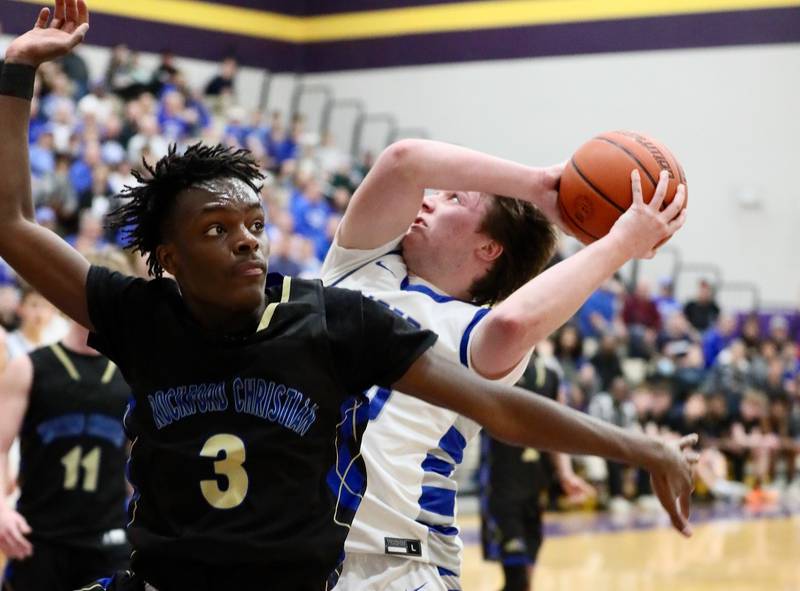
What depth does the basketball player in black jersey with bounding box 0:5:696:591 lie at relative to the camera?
2.50 metres

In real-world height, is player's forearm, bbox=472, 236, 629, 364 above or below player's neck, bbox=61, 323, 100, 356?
above

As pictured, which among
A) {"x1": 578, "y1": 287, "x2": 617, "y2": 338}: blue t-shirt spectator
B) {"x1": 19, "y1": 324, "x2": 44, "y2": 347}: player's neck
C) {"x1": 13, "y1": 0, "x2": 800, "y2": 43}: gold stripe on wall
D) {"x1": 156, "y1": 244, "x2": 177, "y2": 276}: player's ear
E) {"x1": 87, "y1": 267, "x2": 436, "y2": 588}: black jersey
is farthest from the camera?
{"x1": 13, "y1": 0, "x2": 800, "y2": 43}: gold stripe on wall

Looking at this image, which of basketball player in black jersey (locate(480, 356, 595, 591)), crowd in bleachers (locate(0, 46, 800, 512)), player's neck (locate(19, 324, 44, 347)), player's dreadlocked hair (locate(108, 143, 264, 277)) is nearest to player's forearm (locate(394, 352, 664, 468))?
player's dreadlocked hair (locate(108, 143, 264, 277))

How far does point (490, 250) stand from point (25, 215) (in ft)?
3.98

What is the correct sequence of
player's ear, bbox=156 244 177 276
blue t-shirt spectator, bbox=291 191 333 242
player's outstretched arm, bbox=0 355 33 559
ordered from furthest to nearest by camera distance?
blue t-shirt spectator, bbox=291 191 333 242
player's outstretched arm, bbox=0 355 33 559
player's ear, bbox=156 244 177 276

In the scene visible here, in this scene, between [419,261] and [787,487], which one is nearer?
[419,261]

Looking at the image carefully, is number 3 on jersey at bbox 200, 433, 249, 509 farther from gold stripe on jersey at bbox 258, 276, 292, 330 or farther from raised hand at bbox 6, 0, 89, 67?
raised hand at bbox 6, 0, 89, 67

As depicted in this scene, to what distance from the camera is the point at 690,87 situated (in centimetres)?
1891

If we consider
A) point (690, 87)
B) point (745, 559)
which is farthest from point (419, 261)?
point (690, 87)

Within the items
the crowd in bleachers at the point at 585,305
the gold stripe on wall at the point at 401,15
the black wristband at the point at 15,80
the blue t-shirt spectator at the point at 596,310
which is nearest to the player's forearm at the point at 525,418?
the black wristband at the point at 15,80

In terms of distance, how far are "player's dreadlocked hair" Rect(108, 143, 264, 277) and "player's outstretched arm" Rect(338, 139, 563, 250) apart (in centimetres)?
45

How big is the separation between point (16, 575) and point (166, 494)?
254 cm

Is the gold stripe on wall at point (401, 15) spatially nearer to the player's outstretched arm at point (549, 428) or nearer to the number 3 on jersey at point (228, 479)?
the player's outstretched arm at point (549, 428)

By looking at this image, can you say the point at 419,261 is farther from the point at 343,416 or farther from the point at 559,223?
the point at 343,416
